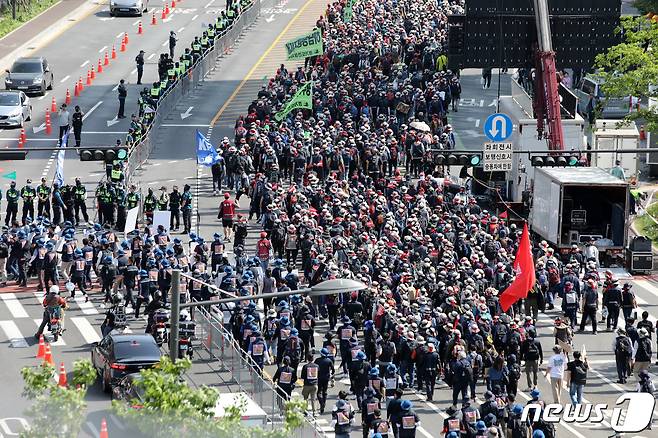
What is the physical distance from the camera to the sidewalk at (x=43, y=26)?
277 ft

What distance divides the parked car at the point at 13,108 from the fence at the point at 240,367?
89.2 ft

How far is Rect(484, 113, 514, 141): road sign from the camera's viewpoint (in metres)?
53.4

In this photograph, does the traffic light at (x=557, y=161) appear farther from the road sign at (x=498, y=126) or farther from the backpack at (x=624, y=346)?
the backpack at (x=624, y=346)

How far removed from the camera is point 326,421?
38875 millimetres

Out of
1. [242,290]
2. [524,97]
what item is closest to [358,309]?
[242,290]

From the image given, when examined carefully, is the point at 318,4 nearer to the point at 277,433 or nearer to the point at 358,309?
the point at 358,309

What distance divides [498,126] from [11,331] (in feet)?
52.7

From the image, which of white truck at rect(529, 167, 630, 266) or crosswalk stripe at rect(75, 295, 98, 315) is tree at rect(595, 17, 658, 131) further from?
crosswalk stripe at rect(75, 295, 98, 315)

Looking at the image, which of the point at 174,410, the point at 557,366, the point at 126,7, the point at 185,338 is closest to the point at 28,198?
the point at 185,338

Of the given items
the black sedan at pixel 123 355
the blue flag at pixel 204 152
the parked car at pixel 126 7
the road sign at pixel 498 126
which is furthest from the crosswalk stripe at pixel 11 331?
the parked car at pixel 126 7

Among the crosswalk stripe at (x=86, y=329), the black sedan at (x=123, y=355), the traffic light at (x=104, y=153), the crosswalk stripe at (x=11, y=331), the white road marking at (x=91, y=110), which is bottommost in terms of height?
the crosswalk stripe at (x=86, y=329)

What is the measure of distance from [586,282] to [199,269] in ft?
30.7

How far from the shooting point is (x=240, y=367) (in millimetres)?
39656

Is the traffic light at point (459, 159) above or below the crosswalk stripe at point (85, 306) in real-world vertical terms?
above
